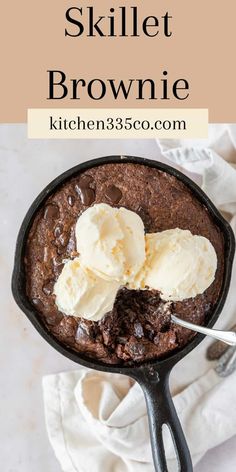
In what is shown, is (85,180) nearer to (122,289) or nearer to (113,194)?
(113,194)

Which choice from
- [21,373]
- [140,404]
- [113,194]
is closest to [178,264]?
[113,194]

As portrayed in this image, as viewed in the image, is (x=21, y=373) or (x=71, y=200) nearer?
(x=71, y=200)

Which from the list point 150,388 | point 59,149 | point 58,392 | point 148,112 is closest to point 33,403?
point 58,392

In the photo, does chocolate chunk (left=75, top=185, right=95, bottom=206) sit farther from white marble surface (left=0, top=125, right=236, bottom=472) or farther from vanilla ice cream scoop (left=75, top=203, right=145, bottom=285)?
white marble surface (left=0, top=125, right=236, bottom=472)

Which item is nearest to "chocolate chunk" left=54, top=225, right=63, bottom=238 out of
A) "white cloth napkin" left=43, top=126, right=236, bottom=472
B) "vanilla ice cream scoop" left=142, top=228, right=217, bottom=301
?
"vanilla ice cream scoop" left=142, top=228, right=217, bottom=301

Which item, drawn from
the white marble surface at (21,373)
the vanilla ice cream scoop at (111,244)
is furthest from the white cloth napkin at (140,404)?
the vanilla ice cream scoop at (111,244)

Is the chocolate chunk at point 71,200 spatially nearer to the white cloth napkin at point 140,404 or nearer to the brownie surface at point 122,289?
the brownie surface at point 122,289

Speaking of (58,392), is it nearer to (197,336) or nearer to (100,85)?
(197,336)
